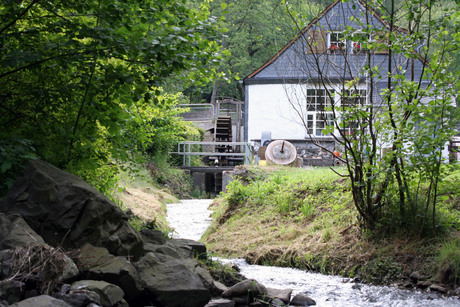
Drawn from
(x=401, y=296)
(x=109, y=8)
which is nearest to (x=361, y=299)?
(x=401, y=296)

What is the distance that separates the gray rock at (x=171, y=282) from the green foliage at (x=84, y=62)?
5.38ft

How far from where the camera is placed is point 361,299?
5723mm

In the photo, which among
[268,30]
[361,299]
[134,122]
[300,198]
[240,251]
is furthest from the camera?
[268,30]

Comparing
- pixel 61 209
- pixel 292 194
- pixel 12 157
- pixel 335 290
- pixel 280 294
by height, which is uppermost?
pixel 12 157

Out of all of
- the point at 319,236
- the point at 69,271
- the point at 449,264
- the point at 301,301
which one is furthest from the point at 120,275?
the point at 319,236

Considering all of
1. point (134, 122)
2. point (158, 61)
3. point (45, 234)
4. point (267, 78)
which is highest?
point (267, 78)

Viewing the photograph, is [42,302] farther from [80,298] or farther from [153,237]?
[153,237]

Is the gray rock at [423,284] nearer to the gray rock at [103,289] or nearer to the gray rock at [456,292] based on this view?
the gray rock at [456,292]

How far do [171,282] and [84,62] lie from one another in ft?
8.08

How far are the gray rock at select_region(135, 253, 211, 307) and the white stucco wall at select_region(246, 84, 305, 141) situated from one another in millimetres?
19886

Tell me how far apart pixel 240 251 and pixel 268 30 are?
32.6m

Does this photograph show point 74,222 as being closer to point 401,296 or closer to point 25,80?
point 25,80

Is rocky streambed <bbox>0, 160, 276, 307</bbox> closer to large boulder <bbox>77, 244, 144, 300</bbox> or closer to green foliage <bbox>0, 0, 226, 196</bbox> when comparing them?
large boulder <bbox>77, 244, 144, 300</bbox>

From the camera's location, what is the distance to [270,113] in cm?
2514
